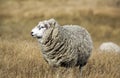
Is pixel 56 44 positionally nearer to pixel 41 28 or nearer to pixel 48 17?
pixel 41 28

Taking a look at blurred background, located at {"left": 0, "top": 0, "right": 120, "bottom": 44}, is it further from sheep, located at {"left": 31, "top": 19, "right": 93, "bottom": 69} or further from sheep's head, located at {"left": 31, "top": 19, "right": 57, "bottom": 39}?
sheep's head, located at {"left": 31, "top": 19, "right": 57, "bottom": 39}

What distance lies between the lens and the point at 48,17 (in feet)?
138

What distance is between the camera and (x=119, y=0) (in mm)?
50156

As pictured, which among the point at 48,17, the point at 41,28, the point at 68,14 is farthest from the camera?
the point at 68,14

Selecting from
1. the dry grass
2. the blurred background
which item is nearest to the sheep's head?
the dry grass

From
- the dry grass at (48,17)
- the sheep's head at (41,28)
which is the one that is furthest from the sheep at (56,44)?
the dry grass at (48,17)

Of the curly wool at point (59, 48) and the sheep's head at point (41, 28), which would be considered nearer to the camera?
the sheep's head at point (41, 28)

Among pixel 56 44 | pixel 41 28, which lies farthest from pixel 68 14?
pixel 41 28

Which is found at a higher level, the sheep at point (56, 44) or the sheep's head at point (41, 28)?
the sheep's head at point (41, 28)

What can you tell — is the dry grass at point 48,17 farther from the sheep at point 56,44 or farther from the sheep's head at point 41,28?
the sheep's head at point 41,28

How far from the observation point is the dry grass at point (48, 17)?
10688 mm

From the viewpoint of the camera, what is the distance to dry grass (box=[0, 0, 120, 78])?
10688 mm

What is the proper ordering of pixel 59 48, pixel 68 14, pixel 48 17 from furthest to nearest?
pixel 68 14 → pixel 48 17 → pixel 59 48

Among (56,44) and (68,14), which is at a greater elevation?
(56,44)
